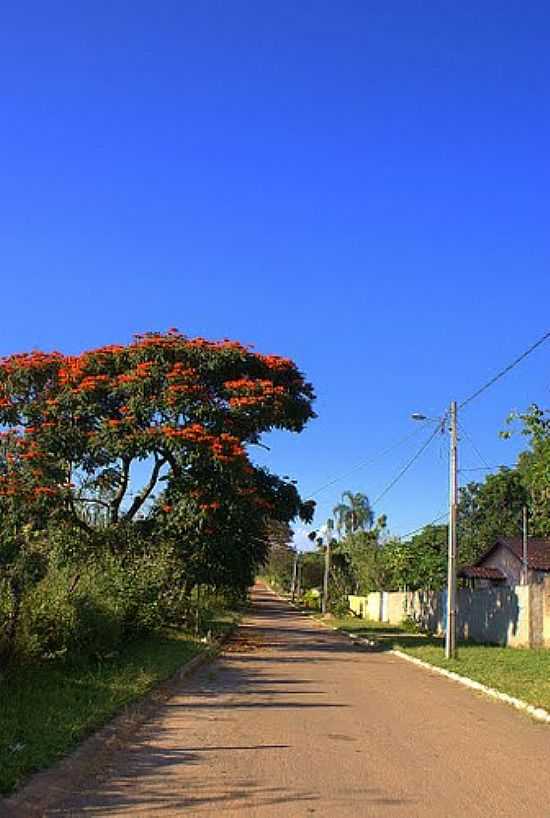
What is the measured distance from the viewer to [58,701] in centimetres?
1119

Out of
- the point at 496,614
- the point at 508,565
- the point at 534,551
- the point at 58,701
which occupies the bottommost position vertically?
the point at 58,701

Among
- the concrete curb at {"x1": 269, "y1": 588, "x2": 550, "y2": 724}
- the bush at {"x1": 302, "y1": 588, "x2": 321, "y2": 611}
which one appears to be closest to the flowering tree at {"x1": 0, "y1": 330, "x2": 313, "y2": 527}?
the concrete curb at {"x1": 269, "y1": 588, "x2": 550, "y2": 724}

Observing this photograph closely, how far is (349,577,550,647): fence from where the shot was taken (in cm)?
2541

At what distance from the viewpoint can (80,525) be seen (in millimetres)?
26375

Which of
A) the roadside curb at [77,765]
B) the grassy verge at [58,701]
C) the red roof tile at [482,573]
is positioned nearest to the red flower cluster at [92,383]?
the grassy verge at [58,701]

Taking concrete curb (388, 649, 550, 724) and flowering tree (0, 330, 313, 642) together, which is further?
flowering tree (0, 330, 313, 642)

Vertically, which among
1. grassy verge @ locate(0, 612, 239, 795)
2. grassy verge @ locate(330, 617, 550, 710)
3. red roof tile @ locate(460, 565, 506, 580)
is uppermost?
red roof tile @ locate(460, 565, 506, 580)

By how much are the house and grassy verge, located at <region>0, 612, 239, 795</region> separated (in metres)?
27.5

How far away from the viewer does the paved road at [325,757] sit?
23.3 ft

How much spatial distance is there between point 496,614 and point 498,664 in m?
8.12

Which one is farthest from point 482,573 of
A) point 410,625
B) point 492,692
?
point 492,692

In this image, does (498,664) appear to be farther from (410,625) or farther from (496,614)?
(410,625)

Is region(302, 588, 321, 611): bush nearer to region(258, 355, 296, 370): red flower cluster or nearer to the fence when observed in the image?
the fence

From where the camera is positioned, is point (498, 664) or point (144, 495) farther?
point (144, 495)
